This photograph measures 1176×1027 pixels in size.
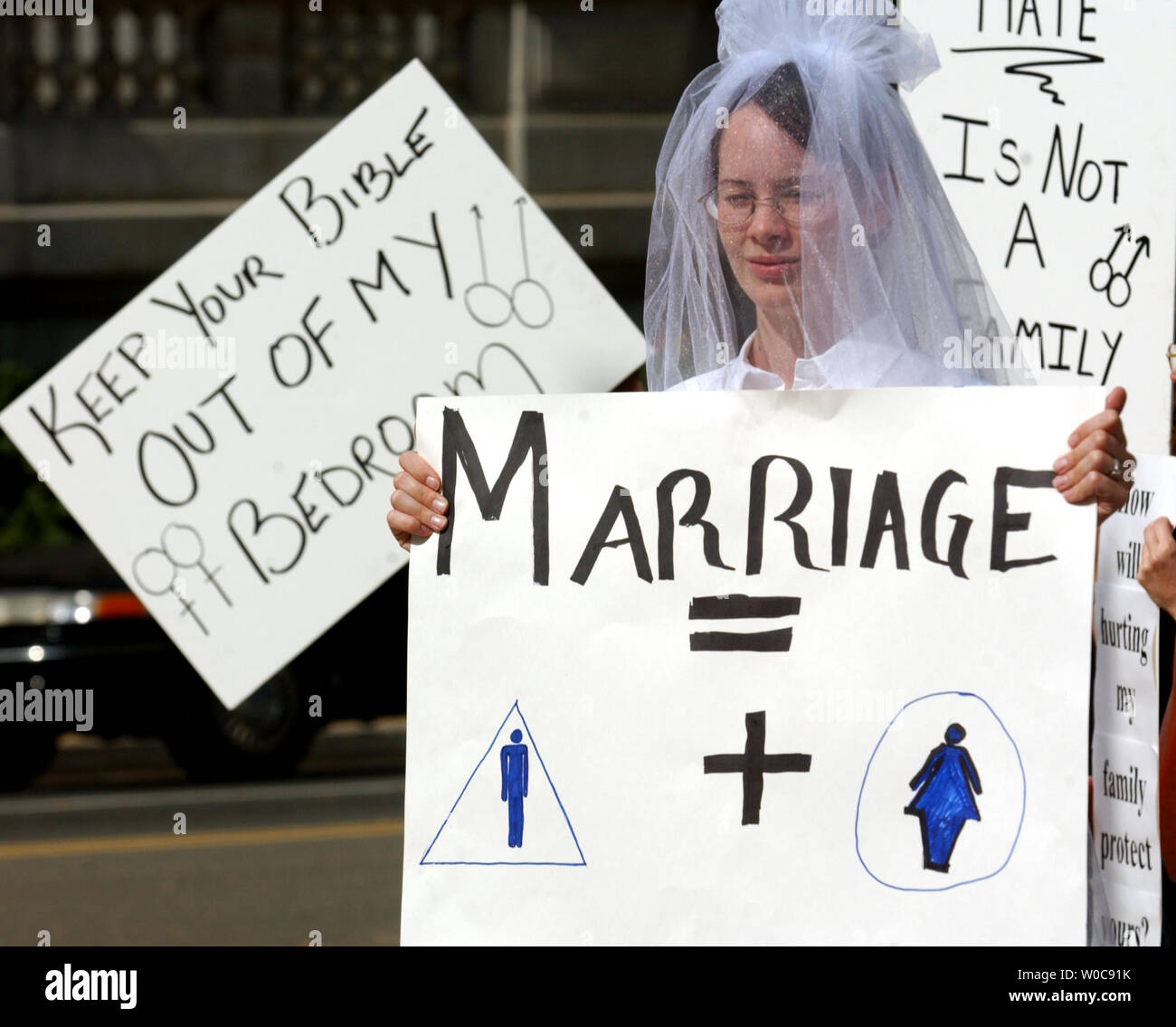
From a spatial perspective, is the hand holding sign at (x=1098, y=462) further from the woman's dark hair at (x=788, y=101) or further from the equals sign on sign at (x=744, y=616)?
the woman's dark hair at (x=788, y=101)

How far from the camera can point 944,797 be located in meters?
2.00

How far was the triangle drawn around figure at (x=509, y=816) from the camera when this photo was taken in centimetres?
204

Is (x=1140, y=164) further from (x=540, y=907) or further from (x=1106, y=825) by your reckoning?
(x=540, y=907)

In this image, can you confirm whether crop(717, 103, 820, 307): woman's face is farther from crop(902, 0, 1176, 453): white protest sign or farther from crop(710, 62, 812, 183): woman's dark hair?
crop(902, 0, 1176, 453): white protest sign

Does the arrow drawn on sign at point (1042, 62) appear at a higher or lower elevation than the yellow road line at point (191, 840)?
higher

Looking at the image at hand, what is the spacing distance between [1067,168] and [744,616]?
4.42 ft

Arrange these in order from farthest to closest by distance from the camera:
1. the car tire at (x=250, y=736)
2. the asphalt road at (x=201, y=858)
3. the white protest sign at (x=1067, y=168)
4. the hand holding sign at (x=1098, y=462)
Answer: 1. the car tire at (x=250, y=736)
2. the asphalt road at (x=201, y=858)
3. the white protest sign at (x=1067, y=168)
4. the hand holding sign at (x=1098, y=462)

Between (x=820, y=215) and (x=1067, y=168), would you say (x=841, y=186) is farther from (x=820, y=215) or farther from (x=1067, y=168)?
(x=1067, y=168)

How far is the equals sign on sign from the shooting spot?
2035 millimetres

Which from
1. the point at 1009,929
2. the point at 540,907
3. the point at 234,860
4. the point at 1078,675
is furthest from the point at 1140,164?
the point at 234,860

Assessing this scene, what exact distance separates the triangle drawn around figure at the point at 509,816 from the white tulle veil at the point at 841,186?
0.62 m

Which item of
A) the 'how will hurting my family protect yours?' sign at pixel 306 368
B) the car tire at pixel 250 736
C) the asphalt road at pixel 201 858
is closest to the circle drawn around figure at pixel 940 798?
the 'how will hurting my family protect yours?' sign at pixel 306 368

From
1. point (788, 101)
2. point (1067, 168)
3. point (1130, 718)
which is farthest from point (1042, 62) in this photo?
point (1130, 718)

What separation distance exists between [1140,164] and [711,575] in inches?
54.9
